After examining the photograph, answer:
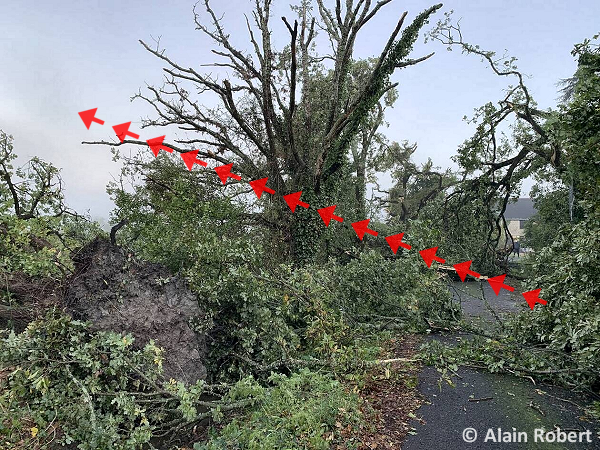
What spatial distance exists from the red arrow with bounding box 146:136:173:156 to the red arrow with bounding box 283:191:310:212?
3741mm

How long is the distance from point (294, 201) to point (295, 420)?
7230 mm

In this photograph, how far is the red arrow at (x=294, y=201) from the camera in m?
10.0

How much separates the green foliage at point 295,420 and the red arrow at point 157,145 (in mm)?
8769

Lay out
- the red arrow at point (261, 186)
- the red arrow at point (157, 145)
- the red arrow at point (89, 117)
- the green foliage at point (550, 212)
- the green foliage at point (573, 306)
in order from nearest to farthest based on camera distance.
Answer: the green foliage at point (573, 306)
the red arrow at point (89, 117)
the red arrow at point (261, 186)
the red arrow at point (157, 145)
the green foliage at point (550, 212)

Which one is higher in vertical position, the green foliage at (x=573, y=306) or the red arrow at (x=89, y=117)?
the red arrow at (x=89, y=117)

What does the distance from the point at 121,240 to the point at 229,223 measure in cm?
211

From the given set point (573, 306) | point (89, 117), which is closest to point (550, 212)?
point (573, 306)

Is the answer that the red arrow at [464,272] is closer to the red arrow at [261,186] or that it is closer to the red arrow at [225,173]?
the red arrow at [261,186]

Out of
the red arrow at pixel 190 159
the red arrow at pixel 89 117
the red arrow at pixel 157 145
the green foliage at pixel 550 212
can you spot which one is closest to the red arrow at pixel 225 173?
the red arrow at pixel 190 159

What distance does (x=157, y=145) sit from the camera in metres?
11.1

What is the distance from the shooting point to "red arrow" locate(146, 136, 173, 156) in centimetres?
1103

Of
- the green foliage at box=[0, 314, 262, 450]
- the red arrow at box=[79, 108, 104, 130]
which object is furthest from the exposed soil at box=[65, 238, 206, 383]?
the red arrow at box=[79, 108, 104, 130]

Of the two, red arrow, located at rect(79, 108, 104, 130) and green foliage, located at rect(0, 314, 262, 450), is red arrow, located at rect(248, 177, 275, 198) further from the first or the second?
green foliage, located at rect(0, 314, 262, 450)

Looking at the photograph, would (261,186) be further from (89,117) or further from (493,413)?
(493,413)
